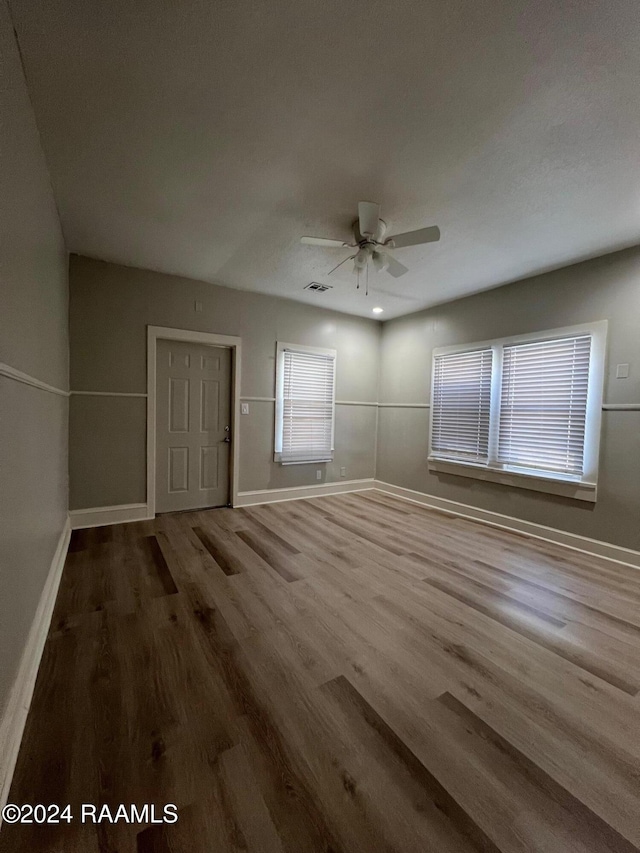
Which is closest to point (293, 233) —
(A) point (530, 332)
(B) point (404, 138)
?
(B) point (404, 138)

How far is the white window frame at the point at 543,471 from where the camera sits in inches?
131

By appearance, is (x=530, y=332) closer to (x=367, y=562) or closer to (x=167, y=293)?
(x=367, y=562)

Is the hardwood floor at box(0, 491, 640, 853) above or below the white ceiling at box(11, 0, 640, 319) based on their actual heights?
below

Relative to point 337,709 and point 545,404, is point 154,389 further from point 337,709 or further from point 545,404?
point 545,404

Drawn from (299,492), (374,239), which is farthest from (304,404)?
(374,239)

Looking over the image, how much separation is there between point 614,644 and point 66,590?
11.4 ft

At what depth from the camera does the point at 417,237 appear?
96.0 inches

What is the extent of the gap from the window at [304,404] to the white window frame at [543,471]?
1.64 m

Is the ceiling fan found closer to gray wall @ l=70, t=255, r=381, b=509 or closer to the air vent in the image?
the air vent

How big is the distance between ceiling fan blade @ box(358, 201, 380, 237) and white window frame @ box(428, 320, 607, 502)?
2348 mm

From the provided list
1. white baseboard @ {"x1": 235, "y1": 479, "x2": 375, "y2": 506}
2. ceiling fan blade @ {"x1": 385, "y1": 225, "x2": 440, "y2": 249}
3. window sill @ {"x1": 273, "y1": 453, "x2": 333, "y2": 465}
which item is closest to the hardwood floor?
white baseboard @ {"x1": 235, "y1": 479, "x2": 375, "y2": 506}

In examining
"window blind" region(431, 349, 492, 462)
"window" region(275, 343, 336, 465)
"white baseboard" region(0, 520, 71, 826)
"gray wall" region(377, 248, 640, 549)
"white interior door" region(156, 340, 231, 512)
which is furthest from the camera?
"window" region(275, 343, 336, 465)

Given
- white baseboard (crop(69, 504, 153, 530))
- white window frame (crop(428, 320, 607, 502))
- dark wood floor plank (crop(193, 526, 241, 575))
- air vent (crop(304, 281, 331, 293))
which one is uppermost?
air vent (crop(304, 281, 331, 293))

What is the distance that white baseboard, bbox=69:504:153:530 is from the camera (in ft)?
12.0
